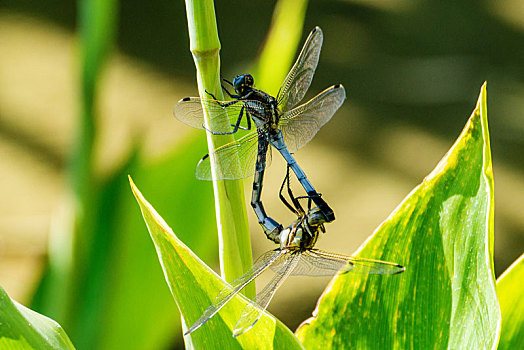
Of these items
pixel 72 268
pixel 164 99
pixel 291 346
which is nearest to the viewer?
pixel 291 346

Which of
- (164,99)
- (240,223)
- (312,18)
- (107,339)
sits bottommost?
(107,339)

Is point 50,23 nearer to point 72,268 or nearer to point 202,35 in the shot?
A: point 72,268

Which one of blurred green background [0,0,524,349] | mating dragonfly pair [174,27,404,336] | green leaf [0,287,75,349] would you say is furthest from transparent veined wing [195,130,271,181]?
blurred green background [0,0,524,349]

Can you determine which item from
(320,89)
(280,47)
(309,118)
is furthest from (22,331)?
(320,89)

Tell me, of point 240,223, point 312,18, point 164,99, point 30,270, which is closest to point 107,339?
point 240,223

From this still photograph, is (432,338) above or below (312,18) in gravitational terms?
below

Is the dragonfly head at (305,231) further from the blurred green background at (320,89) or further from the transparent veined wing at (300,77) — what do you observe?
the blurred green background at (320,89)

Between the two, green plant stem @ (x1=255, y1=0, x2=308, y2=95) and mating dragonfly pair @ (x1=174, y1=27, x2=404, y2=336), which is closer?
mating dragonfly pair @ (x1=174, y1=27, x2=404, y2=336)

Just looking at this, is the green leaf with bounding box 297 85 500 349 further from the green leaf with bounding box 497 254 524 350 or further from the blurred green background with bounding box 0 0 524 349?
the blurred green background with bounding box 0 0 524 349
